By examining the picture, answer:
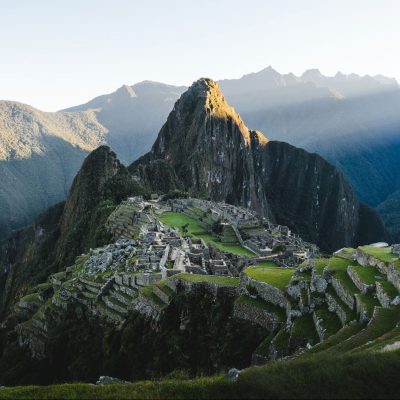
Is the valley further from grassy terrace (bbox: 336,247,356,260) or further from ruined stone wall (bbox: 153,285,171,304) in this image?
grassy terrace (bbox: 336,247,356,260)

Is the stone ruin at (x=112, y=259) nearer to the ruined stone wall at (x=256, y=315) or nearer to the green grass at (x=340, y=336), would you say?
the ruined stone wall at (x=256, y=315)

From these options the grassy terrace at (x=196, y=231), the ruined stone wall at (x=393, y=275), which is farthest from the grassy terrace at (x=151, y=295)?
the grassy terrace at (x=196, y=231)

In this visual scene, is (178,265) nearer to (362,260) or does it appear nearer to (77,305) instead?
(77,305)

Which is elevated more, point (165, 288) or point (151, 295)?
point (165, 288)

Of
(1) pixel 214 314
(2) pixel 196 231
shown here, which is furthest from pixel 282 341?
(2) pixel 196 231

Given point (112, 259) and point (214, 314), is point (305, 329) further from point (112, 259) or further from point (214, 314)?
point (112, 259)

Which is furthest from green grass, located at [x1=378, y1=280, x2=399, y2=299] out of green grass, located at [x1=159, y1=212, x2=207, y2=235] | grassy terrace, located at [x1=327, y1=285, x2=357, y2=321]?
green grass, located at [x1=159, y1=212, x2=207, y2=235]
